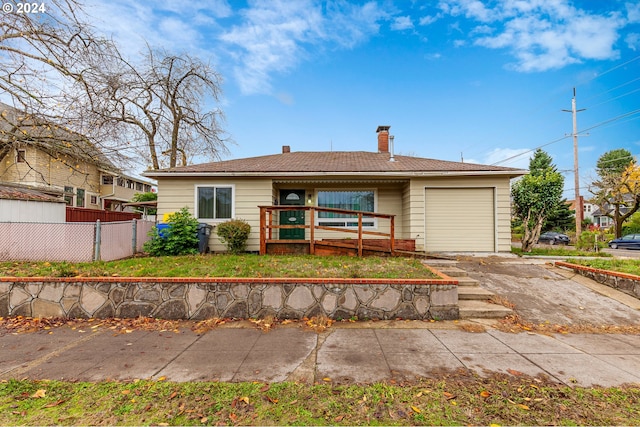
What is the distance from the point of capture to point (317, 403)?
230 cm

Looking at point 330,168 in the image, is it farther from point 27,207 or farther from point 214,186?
point 27,207

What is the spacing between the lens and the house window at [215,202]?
30.8ft

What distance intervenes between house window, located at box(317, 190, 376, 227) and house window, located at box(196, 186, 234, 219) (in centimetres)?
325

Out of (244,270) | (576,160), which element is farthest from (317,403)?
(576,160)

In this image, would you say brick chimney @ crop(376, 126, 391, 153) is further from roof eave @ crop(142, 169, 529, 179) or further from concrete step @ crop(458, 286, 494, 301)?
concrete step @ crop(458, 286, 494, 301)

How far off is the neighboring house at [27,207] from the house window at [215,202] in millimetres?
5516

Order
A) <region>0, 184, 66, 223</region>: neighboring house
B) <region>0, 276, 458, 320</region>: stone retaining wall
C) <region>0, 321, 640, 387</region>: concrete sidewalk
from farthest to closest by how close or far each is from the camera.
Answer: <region>0, 184, 66, 223</region>: neighboring house, <region>0, 276, 458, 320</region>: stone retaining wall, <region>0, 321, 640, 387</region>: concrete sidewalk

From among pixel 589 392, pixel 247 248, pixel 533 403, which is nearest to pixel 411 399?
pixel 533 403

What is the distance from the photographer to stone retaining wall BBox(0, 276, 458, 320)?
14.8 feet

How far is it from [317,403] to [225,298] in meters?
2.74

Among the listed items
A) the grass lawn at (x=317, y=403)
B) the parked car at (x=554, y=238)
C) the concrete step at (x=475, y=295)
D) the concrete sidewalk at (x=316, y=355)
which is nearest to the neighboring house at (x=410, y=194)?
the concrete step at (x=475, y=295)

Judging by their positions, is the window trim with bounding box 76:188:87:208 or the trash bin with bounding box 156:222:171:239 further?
the window trim with bounding box 76:188:87:208

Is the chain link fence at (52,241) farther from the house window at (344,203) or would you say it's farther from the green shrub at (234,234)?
the house window at (344,203)

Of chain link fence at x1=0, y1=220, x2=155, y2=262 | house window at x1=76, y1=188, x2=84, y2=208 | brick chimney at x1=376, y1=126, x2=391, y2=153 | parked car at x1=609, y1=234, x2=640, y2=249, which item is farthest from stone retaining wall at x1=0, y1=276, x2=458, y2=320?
parked car at x1=609, y1=234, x2=640, y2=249
